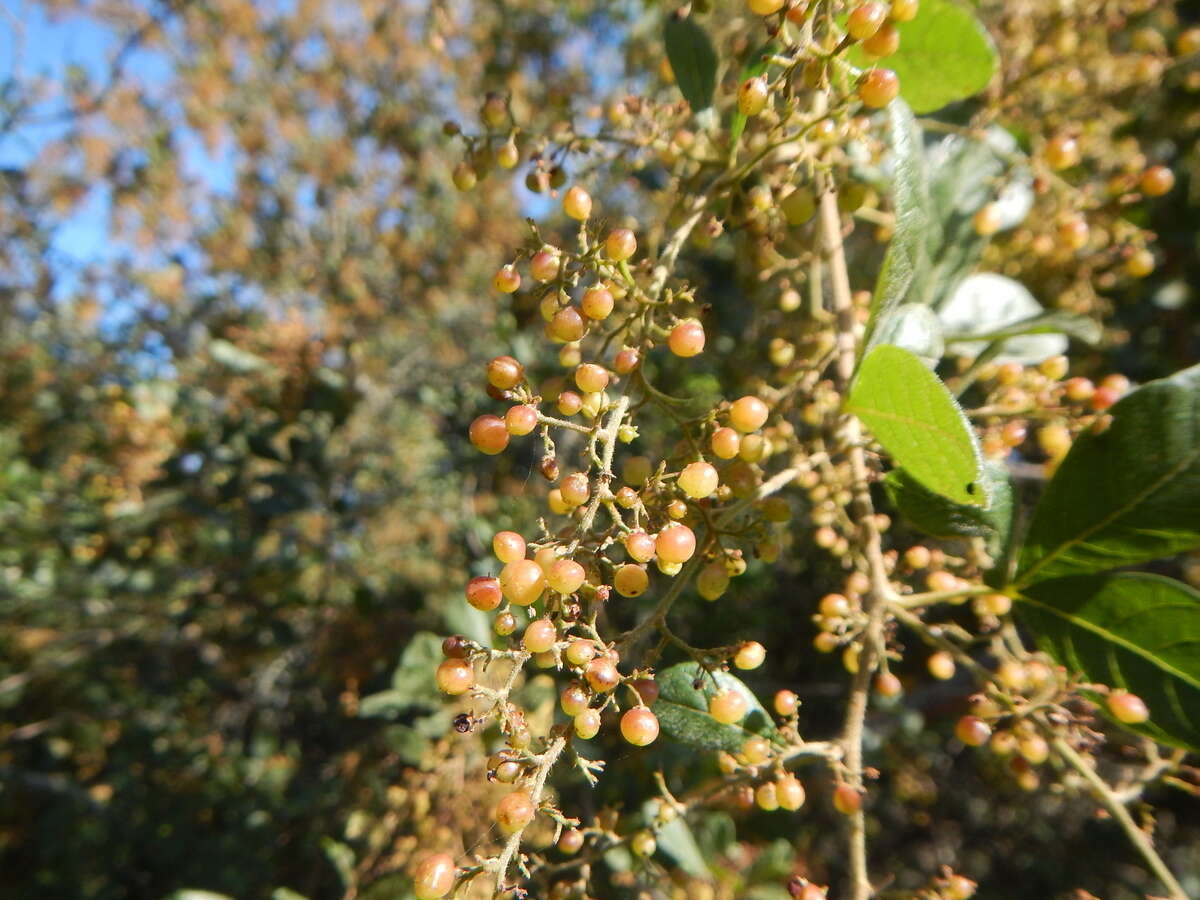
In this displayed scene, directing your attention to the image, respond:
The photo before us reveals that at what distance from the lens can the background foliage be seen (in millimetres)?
1831

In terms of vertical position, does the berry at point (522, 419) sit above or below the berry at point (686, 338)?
below

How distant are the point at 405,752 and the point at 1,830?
3303 millimetres

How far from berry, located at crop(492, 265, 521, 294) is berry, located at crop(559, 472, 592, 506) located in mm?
249

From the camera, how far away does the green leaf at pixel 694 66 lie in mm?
1021

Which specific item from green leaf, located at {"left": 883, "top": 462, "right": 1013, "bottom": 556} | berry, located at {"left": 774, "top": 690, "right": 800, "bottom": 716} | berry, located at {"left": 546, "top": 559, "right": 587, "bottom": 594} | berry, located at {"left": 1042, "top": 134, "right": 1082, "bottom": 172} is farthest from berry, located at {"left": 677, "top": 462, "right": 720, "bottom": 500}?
berry, located at {"left": 1042, "top": 134, "right": 1082, "bottom": 172}

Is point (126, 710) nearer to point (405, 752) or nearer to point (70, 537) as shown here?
point (70, 537)

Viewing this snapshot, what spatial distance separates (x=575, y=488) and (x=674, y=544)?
0.11 m

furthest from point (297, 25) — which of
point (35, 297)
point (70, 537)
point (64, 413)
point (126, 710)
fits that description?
point (126, 710)

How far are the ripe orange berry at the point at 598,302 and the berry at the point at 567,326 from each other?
0.02 meters

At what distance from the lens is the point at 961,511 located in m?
0.82

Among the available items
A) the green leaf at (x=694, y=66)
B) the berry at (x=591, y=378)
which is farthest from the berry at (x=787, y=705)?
the green leaf at (x=694, y=66)

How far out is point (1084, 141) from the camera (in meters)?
1.75

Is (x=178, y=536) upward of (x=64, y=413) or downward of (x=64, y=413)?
downward

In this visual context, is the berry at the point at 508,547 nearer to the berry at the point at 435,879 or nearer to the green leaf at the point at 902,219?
the berry at the point at 435,879
